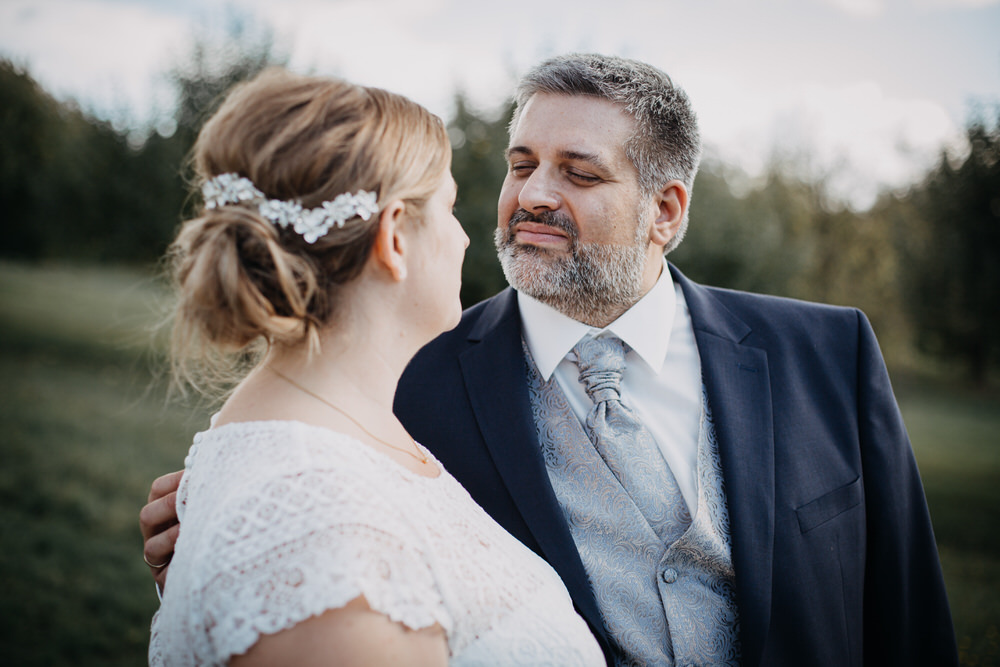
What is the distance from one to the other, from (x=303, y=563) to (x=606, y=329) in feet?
4.90

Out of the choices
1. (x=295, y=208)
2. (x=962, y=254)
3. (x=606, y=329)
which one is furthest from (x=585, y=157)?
(x=962, y=254)

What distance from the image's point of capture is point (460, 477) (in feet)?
7.07

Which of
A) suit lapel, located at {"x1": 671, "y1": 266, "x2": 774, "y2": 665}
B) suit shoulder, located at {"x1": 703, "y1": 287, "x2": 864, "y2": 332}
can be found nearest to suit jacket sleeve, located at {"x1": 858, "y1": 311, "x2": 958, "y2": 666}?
suit shoulder, located at {"x1": 703, "y1": 287, "x2": 864, "y2": 332}

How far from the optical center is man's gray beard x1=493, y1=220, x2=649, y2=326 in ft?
7.80

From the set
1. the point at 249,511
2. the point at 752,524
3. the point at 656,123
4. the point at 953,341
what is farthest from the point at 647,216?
the point at 953,341

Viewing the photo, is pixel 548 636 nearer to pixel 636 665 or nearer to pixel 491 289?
pixel 636 665

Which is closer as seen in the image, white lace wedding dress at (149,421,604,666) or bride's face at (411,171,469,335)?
white lace wedding dress at (149,421,604,666)

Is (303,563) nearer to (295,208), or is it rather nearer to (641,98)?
(295,208)

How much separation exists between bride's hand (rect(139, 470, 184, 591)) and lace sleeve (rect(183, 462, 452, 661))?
685 mm

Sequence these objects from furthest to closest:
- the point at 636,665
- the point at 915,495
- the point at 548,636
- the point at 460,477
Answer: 1. the point at 915,495
2. the point at 460,477
3. the point at 636,665
4. the point at 548,636

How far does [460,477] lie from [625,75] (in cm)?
154

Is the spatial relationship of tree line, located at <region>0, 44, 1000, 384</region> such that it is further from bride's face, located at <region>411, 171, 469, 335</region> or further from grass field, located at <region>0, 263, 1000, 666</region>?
bride's face, located at <region>411, 171, 469, 335</region>

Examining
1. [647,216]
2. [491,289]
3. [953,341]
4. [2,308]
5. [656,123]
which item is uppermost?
[656,123]

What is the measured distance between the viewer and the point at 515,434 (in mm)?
2123
